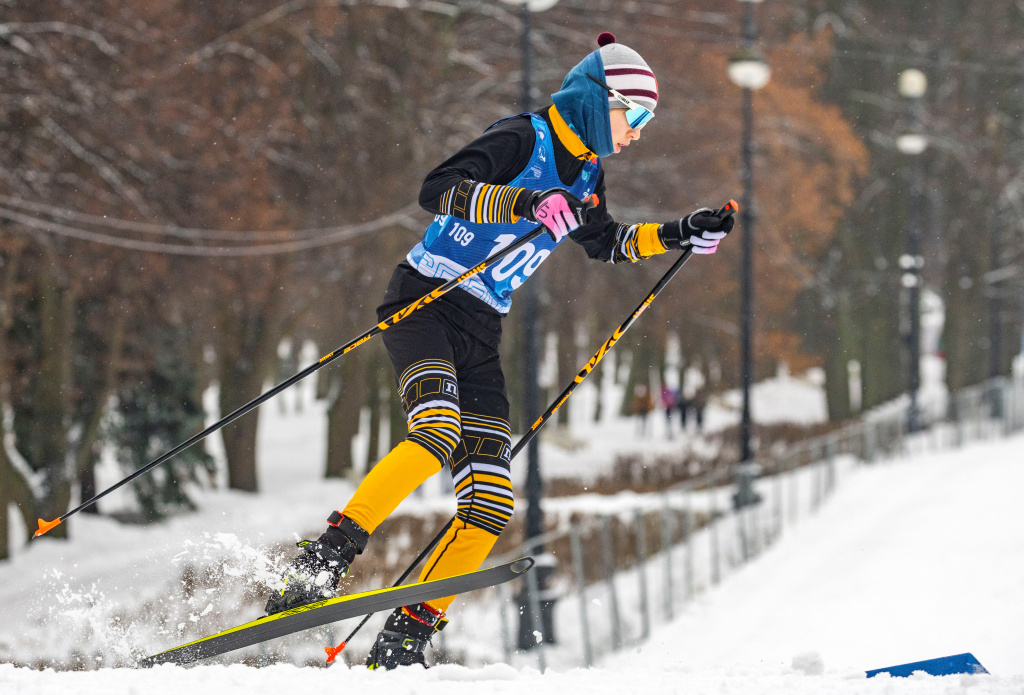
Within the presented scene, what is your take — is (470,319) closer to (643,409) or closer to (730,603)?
(730,603)

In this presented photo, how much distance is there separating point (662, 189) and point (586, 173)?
14472 mm

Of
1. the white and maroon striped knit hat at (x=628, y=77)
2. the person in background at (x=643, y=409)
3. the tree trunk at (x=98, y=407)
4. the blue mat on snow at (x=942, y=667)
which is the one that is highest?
the person in background at (x=643, y=409)

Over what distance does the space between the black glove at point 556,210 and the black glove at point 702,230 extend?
1.96 feet

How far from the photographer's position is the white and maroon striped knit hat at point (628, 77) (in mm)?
3908

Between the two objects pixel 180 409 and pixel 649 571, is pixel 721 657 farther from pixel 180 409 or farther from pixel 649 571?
pixel 180 409

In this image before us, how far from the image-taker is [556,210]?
3.47 meters

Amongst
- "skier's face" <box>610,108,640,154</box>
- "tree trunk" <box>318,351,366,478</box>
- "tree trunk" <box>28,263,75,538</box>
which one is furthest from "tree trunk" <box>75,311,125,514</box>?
"skier's face" <box>610,108,640,154</box>

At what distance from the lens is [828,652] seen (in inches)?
320

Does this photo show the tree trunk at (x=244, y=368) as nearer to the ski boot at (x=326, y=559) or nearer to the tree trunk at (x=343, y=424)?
the tree trunk at (x=343, y=424)

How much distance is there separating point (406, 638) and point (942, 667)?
237 cm

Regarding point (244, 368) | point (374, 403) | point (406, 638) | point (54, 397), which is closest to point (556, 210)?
point (406, 638)

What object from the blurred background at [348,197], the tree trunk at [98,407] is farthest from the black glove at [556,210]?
the tree trunk at [98,407]

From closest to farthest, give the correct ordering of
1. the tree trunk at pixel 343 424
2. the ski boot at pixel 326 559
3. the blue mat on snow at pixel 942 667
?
the ski boot at pixel 326 559, the blue mat on snow at pixel 942 667, the tree trunk at pixel 343 424

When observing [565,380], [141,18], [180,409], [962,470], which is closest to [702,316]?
[565,380]
